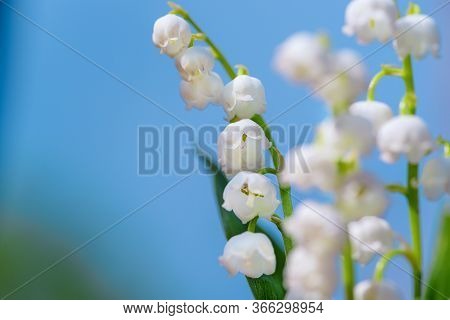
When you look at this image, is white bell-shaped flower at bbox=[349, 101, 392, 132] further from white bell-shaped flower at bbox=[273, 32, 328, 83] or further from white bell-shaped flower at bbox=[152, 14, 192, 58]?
white bell-shaped flower at bbox=[152, 14, 192, 58]

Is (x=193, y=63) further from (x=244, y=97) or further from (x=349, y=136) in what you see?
(x=349, y=136)

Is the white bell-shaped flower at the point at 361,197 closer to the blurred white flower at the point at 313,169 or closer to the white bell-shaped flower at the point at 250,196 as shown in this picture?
the blurred white flower at the point at 313,169

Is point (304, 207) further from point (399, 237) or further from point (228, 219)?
point (228, 219)

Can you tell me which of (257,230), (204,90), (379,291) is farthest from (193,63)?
(379,291)

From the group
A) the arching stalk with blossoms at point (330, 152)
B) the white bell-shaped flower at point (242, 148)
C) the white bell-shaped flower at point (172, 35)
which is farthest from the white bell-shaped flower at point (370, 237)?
the white bell-shaped flower at point (172, 35)
